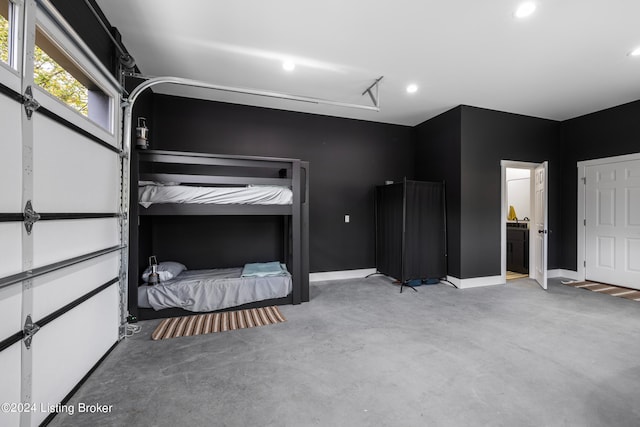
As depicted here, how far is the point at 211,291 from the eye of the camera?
3.05 m

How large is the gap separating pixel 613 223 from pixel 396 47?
4.41 metres

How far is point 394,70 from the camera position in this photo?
10.6ft

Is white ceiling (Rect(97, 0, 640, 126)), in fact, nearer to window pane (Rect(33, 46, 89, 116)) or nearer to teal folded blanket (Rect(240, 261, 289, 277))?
window pane (Rect(33, 46, 89, 116))

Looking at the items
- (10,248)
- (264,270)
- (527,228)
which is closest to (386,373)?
(264,270)

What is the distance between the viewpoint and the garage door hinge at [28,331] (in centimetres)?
130

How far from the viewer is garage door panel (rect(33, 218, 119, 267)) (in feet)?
4.73

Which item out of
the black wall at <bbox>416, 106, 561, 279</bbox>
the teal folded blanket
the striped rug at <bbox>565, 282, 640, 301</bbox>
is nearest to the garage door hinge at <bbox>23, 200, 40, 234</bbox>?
the teal folded blanket

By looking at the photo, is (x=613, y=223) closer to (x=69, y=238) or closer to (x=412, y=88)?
(x=412, y=88)

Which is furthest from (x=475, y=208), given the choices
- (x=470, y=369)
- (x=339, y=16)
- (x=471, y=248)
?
(x=339, y=16)

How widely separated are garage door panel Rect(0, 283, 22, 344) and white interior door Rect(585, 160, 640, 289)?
21.5 feet

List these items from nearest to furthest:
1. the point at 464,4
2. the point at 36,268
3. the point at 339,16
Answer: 1. the point at 36,268
2. the point at 464,4
3. the point at 339,16

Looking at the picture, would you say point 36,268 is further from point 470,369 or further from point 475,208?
point 475,208

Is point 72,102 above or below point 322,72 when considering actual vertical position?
below

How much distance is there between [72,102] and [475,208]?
477cm
